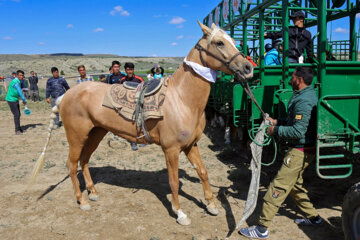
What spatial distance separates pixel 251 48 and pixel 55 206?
6.72m

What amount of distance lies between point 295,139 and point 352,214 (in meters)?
0.83

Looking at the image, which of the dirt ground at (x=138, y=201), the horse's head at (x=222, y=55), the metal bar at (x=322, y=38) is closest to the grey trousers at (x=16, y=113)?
the dirt ground at (x=138, y=201)

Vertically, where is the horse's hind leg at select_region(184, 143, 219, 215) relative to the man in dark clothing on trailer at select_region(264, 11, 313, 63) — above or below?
below

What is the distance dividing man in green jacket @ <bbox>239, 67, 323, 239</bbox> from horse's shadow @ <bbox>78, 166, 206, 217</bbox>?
1193mm

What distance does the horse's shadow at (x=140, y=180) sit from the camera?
420 centimetres

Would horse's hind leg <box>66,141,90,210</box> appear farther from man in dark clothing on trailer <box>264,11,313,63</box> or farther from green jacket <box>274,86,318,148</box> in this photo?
man in dark clothing on trailer <box>264,11,313,63</box>

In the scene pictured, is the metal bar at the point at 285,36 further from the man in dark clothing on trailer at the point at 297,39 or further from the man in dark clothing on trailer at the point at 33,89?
the man in dark clothing on trailer at the point at 33,89

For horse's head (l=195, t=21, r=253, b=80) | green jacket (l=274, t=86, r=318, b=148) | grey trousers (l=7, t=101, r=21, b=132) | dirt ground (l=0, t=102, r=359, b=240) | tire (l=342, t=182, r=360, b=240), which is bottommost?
dirt ground (l=0, t=102, r=359, b=240)

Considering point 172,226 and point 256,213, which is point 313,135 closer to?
point 256,213

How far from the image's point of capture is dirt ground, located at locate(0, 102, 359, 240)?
10.4 feet

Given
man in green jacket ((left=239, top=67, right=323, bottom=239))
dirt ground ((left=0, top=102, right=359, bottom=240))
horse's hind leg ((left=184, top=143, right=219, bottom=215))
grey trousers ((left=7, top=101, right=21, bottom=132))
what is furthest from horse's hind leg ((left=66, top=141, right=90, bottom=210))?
grey trousers ((left=7, top=101, right=21, bottom=132))

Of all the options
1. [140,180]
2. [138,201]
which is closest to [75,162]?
[138,201]

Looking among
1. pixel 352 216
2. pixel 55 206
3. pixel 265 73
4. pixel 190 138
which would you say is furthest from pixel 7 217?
pixel 265 73

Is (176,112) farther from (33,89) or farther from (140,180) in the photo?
(33,89)
